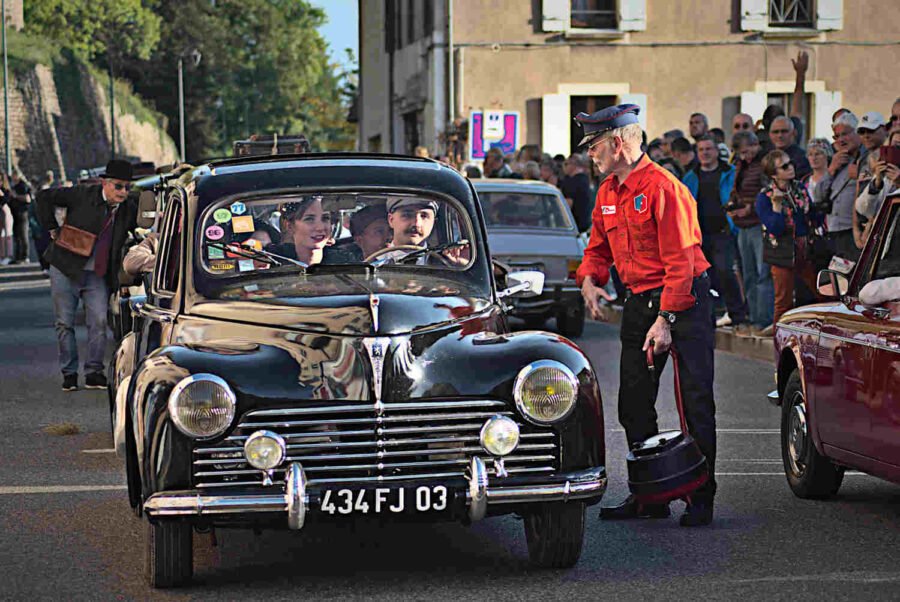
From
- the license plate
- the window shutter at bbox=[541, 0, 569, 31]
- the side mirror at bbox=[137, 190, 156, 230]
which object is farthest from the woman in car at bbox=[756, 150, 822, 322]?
the window shutter at bbox=[541, 0, 569, 31]

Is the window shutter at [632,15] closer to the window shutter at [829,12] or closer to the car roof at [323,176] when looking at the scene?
the window shutter at [829,12]

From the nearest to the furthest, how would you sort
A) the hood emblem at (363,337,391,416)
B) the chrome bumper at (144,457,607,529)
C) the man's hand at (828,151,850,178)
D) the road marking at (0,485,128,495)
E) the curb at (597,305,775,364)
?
the chrome bumper at (144,457,607,529)
the hood emblem at (363,337,391,416)
the road marking at (0,485,128,495)
the man's hand at (828,151,850,178)
the curb at (597,305,775,364)

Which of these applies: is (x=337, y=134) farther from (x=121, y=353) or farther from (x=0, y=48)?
(x=121, y=353)

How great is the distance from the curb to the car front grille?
10.2 m

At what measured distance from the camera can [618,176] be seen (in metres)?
8.67

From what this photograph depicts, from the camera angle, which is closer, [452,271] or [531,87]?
[452,271]

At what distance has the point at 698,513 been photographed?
8.55 metres

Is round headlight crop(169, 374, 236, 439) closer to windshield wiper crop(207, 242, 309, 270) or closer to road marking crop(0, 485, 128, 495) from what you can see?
windshield wiper crop(207, 242, 309, 270)

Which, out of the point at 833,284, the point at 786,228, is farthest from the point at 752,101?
the point at 833,284

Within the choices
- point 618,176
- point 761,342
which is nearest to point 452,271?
point 618,176

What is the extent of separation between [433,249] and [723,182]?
11.1 metres

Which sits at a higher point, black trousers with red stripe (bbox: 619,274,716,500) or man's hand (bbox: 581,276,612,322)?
man's hand (bbox: 581,276,612,322)

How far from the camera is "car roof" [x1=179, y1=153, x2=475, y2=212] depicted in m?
8.55

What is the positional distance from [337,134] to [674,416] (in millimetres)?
125304
